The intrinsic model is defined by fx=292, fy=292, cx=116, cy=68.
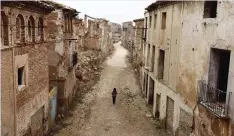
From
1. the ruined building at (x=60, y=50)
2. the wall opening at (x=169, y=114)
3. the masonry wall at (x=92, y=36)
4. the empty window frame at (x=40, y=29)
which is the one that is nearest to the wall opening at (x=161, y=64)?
the wall opening at (x=169, y=114)

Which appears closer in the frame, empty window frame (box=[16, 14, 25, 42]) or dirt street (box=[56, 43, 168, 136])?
empty window frame (box=[16, 14, 25, 42])

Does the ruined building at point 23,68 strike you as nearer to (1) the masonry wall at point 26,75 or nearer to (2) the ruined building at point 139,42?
(1) the masonry wall at point 26,75

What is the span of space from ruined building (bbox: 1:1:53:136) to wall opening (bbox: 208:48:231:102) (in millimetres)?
7056

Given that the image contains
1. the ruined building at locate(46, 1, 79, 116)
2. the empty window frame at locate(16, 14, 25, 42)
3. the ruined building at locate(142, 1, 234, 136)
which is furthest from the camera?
the ruined building at locate(46, 1, 79, 116)

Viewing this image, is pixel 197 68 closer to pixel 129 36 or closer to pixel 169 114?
pixel 169 114

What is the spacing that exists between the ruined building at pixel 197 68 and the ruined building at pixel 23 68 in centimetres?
640

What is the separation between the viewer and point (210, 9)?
11.5 meters

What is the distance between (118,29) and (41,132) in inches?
2939

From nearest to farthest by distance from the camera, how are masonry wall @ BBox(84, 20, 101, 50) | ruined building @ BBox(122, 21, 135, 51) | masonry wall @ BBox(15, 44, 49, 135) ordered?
masonry wall @ BBox(15, 44, 49, 135), masonry wall @ BBox(84, 20, 101, 50), ruined building @ BBox(122, 21, 135, 51)

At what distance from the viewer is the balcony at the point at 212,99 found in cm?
999

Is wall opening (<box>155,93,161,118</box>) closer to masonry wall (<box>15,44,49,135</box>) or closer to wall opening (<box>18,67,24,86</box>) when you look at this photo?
masonry wall (<box>15,44,49,135</box>)

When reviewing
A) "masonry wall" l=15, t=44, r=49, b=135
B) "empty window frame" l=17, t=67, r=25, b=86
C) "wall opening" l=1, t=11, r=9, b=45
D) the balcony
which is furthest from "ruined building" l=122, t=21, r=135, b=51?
"wall opening" l=1, t=11, r=9, b=45

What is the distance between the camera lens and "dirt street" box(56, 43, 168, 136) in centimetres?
1608

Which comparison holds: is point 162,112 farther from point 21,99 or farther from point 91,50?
point 91,50
